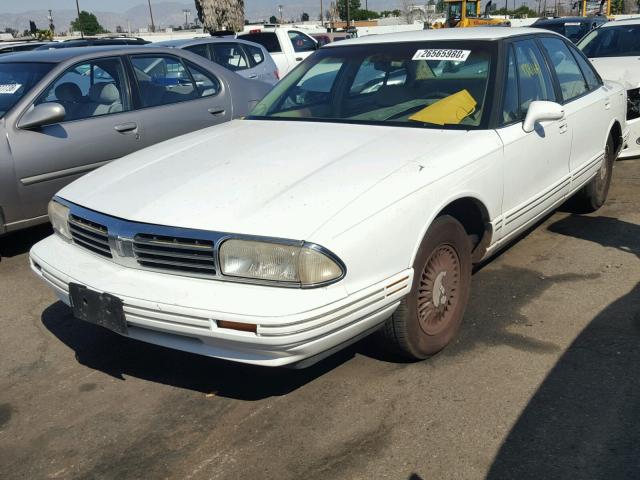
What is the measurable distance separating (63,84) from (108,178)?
2373mm

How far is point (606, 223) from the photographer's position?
18.3ft

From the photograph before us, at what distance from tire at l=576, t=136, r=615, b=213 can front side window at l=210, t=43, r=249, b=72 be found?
6.24 meters

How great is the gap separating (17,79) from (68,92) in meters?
0.40

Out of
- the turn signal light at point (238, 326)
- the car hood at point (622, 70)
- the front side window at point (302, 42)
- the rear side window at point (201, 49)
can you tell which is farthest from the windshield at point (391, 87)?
the front side window at point (302, 42)

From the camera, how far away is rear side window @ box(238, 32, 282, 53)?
14000 millimetres

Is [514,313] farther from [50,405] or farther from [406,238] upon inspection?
[50,405]

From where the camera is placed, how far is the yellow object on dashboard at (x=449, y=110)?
3820mm

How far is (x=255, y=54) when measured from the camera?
10875mm

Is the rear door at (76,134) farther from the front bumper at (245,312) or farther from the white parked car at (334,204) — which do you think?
the front bumper at (245,312)

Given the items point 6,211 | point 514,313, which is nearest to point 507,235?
point 514,313

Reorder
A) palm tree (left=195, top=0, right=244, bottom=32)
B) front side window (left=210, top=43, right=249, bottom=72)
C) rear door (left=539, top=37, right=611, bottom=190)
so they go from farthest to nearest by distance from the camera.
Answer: palm tree (left=195, top=0, right=244, bottom=32) → front side window (left=210, top=43, right=249, bottom=72) → rear door (left=539, top=37, right=611, bottom=190)

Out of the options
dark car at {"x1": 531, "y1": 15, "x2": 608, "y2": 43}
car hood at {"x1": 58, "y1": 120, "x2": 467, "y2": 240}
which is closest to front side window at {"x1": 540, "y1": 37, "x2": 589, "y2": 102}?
car hood at {"x1": 58, "y1": 120, "x2": 467, "y2": 240}

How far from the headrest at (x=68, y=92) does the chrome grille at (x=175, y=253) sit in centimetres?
305

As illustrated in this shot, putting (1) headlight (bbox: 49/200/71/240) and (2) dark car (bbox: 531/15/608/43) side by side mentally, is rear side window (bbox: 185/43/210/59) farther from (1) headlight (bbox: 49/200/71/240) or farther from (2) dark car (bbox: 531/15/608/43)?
(2) dark car (bbox: 531/15/608/43)
